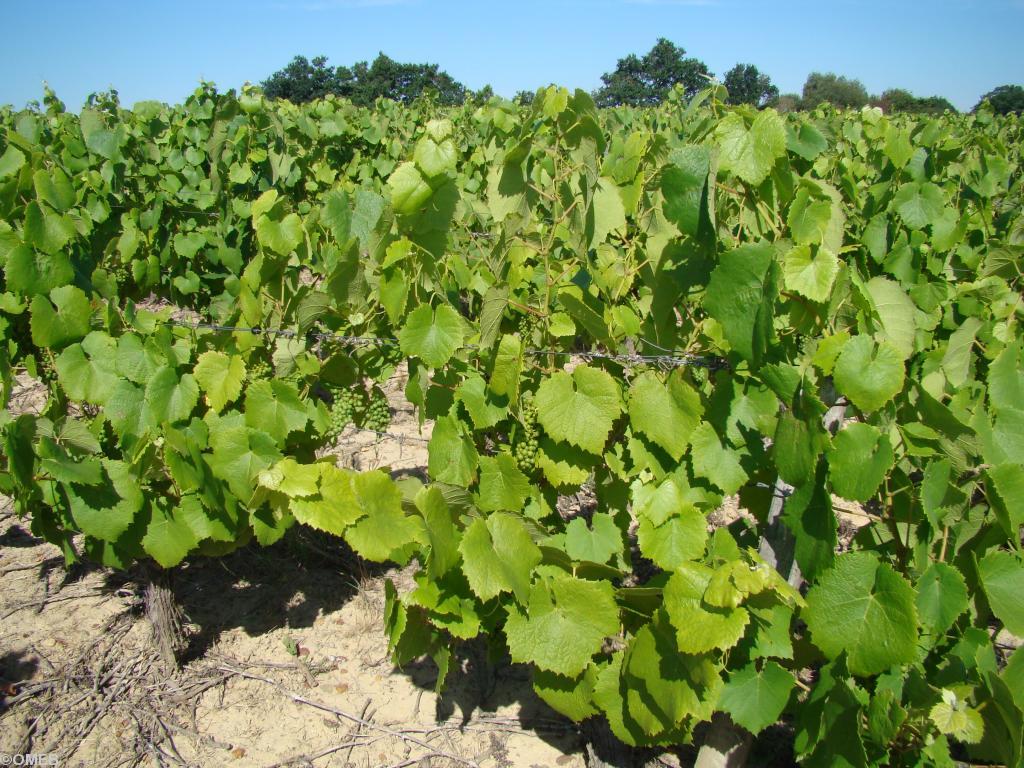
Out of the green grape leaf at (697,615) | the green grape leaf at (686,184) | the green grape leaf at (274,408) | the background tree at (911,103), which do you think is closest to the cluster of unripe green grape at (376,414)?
the green grape leaf at (274,408)

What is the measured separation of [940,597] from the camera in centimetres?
159

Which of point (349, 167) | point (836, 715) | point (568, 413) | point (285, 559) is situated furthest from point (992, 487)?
point (349, 167)

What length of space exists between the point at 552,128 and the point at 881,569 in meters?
1.34

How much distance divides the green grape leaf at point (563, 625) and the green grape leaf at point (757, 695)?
13.2 inches

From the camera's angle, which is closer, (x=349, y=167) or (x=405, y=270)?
(x=405, y=270)

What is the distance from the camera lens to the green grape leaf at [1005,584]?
1586 mm

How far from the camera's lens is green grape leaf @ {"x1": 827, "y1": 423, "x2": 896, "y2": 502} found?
58.4 inches

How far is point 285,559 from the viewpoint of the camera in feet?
11.4

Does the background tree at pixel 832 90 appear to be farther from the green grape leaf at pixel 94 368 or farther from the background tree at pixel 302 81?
the green grape leaf at pixel 94 368

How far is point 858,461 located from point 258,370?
5.73 feet

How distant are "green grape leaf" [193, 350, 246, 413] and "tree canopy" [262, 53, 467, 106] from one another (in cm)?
4983

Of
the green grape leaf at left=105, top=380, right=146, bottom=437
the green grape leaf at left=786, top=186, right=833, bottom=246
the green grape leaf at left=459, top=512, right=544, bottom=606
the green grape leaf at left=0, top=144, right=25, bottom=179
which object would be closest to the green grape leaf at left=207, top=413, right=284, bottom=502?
the green grape leaf at left=105, top=380, right=146, bottom=437

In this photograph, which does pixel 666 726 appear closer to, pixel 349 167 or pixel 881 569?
pixel 881 569

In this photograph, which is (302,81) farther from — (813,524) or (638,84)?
(813,524)
